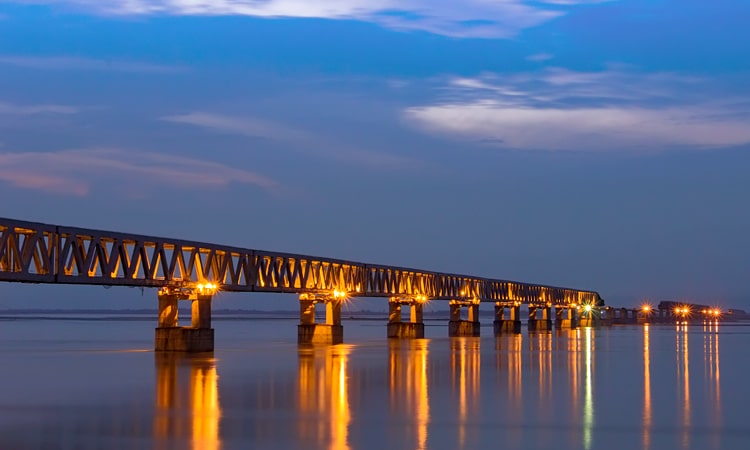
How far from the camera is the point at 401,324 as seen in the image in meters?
138

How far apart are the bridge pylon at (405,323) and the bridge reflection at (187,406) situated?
64.3 metres

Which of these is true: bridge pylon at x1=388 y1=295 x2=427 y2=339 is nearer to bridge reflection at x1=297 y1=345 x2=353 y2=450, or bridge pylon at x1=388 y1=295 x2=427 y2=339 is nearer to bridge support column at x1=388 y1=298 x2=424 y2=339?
bridge support column at x1=388 y1=298 x2=424 y2=339

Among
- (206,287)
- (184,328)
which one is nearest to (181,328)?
(184,328)

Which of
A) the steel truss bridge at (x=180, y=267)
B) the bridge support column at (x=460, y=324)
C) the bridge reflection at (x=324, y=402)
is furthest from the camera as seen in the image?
the bridge support column at (x=460, y=324)

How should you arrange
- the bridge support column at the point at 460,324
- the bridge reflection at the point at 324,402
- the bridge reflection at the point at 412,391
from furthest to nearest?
1. the bridge support column at the point at 460,324
2. the bridge reflection at the point at 412,391
3. the bridge reflection at the point at 324,402

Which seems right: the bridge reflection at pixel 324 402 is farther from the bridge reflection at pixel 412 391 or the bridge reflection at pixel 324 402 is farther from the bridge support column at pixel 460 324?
the bridge support column at pixel 460 324

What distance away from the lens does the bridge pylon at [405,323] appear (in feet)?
446

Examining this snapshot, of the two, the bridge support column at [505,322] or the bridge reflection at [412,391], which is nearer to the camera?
the bridge reflection at [412,391]

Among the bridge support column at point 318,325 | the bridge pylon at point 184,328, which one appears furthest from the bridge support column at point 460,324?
the bridge pylon at point 184,328

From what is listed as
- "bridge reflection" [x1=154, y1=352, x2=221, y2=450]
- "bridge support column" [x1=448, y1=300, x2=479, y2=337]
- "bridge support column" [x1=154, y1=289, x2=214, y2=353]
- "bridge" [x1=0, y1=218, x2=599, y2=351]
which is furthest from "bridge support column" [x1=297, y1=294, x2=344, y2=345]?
"bridge reflection" [x1=154, y1=352, x2=221, y2=450]

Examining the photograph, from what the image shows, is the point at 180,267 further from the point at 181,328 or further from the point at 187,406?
the point at 187,406

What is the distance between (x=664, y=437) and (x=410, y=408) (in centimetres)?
1079

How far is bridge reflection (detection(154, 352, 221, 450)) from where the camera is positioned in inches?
1350

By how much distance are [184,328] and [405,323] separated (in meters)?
55.5
